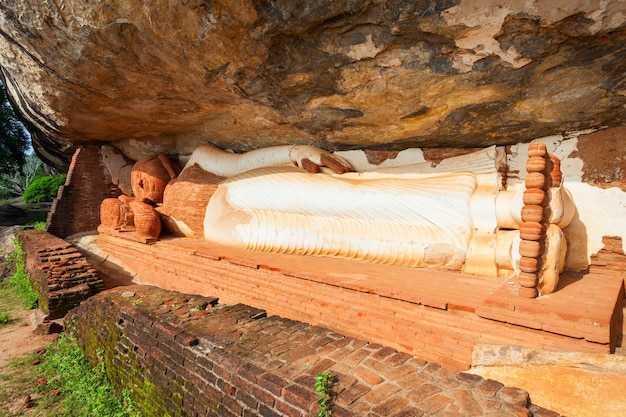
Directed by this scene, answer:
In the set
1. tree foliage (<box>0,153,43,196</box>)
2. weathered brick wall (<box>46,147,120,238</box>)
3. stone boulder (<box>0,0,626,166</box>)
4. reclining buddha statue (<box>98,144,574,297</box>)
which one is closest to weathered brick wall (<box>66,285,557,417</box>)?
reclining buddha statue (<box>98,144,574,297</box>)

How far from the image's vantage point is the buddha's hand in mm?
5141

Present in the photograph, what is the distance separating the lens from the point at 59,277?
211 inches

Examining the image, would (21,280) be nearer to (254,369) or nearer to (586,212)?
(254,369)

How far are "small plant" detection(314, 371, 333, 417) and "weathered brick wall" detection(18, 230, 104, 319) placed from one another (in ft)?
15.3

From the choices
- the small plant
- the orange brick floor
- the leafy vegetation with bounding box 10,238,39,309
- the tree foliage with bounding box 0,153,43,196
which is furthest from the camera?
the tree foliage with bounding box 0,153,43,196

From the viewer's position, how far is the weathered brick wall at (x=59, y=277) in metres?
5.05

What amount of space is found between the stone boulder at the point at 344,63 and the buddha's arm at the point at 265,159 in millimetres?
254

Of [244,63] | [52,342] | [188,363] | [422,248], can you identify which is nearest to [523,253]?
[422,248]

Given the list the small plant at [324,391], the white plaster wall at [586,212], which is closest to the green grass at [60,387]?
the small plant at [324,391]

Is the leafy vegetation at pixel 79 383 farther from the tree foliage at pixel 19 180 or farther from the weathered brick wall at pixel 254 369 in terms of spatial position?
the tree foliage at pixel 19 180

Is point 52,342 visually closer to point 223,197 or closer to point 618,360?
point 223,197

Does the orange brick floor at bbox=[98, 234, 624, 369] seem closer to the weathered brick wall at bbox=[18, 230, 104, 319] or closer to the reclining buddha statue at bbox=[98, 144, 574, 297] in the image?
the reclining buddha statue at bbox=[98, 144, 574, 297]

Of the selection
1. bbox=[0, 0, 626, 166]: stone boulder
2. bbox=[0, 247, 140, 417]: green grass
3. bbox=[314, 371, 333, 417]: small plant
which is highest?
bbox=[0, 0, 626, 166]: stone boulder

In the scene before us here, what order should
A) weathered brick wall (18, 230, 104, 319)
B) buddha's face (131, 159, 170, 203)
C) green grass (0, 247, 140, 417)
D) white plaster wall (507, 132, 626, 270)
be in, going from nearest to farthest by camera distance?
green grass (0, 247, 140, 417), white plaster wall (507, 132, 626, 270), weathered brick wall (18, 230, 104, 319), buddha's face (131, 159, 170, 203)
